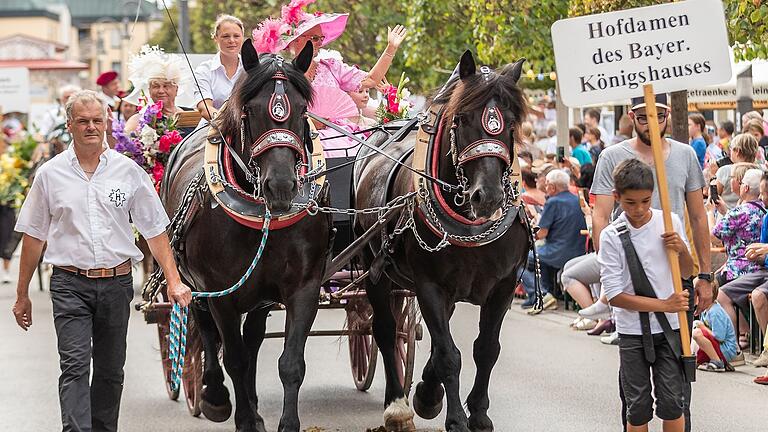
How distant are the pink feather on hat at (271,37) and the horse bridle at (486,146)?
2160 mm

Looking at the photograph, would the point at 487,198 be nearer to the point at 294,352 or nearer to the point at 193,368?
the point at 294,352

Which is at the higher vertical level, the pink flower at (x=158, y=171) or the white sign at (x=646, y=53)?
the white sign at (x=646, y=53)

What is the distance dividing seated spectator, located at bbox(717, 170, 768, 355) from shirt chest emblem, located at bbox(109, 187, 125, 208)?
18.8ft

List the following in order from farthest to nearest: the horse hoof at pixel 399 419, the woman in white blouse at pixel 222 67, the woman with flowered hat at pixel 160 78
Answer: the woman with flowered hat at pixel 160 78 → the woman in white blouse at pixel 222 67 → the horse hoof at pixel 399 419

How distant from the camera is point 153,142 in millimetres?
9758

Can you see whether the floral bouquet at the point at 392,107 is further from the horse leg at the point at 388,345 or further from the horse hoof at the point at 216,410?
the horse hoof at the point at 216,410

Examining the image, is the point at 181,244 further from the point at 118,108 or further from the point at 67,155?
the point at 118,108

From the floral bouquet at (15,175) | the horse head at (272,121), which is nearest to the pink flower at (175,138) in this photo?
the horse head at (272,121)

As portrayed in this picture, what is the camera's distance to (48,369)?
1171cm

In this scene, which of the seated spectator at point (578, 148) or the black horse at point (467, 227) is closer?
the black horse at point (467, 227)

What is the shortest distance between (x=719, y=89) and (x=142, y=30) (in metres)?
85.7

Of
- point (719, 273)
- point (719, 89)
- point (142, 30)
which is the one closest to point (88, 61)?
point (142, 30)

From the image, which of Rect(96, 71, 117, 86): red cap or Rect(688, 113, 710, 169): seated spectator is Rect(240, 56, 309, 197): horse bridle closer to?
Rect(96, 71, 117, 86): red cap

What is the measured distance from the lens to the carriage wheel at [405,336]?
351 inches
